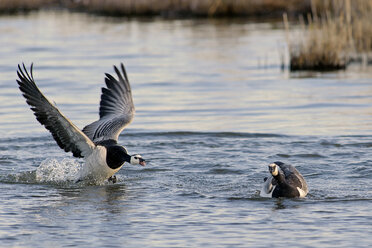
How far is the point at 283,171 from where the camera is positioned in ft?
29.8

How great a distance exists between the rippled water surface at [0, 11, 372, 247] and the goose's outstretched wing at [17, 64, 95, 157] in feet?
1.82

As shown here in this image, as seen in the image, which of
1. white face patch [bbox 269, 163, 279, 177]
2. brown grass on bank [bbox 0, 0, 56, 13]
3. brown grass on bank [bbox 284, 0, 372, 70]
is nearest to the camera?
white face patch [bbox 269, 163, 279, 177]

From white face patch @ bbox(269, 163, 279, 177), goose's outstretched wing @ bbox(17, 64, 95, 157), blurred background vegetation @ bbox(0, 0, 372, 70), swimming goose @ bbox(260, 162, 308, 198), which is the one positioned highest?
blurred background vegetation @ bbox(0, 0, 372, 70)

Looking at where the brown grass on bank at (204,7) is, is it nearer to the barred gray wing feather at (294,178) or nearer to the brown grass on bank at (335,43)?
the brown grass on bank at (335,43)

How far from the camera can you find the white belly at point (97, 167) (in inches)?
376

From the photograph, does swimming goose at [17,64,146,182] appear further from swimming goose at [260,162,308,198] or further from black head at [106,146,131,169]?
swimming goose at [260,162,308,198]

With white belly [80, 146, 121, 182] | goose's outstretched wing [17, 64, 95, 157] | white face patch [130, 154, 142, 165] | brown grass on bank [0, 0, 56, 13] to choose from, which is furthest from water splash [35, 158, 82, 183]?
brown grass on bank [0, 0, 56, 13]

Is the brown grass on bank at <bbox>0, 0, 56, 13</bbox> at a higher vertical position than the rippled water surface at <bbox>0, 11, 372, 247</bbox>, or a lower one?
higher

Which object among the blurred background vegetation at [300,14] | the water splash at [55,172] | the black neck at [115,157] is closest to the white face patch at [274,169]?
the black neck at [115,157]

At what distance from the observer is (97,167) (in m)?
9.61

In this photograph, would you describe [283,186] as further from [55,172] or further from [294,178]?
[55,172]

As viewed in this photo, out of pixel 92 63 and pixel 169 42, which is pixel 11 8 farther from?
pixel 92 63

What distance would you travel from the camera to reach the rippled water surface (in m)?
7.50

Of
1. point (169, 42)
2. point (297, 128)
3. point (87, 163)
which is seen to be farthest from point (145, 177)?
point (169, 42)
